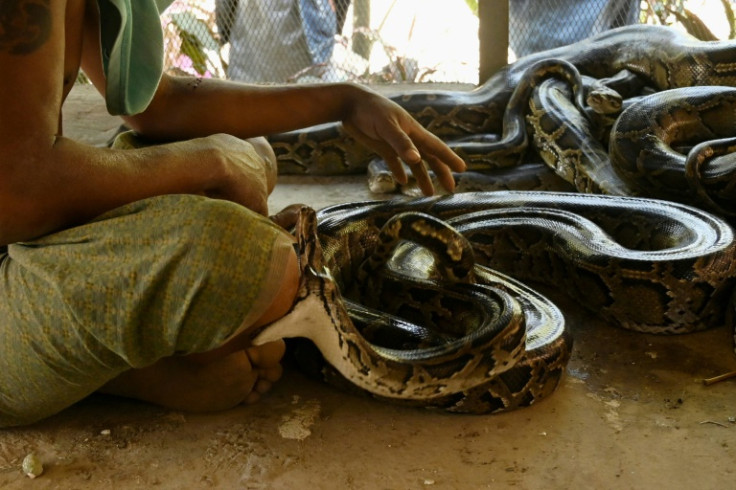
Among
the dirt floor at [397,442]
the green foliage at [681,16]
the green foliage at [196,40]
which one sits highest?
the green foliage at [681,16]

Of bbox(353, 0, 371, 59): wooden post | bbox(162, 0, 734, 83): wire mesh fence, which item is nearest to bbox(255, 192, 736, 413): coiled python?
bbox(162, 0, 734, 83): wire mesh fence

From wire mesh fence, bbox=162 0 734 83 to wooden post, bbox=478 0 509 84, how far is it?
0.28 feet

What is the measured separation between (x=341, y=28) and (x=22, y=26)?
5286 mm

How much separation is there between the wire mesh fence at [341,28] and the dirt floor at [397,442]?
436 centimetres

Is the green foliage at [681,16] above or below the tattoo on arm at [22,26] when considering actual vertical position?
below

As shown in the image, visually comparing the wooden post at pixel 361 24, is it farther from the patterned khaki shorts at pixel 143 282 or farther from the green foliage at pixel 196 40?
the patterned khaki shorts at pixel 143 282

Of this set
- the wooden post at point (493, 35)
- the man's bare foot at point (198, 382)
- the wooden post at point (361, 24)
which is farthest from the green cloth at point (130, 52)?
the wooden post at point (361, 24)

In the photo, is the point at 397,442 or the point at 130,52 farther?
the point at 397,442

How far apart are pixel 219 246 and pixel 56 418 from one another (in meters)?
0.99

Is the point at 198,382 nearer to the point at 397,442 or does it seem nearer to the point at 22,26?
the point at 397,442

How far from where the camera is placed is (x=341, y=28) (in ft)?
22.5

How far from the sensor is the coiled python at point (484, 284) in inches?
87.7

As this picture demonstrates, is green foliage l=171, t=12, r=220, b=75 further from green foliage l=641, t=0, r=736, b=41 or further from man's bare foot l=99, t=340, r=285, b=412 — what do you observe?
man's bare foot l=99, t=340, r=285, b=412

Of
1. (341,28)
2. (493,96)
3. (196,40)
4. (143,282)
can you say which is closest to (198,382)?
(143,282)
